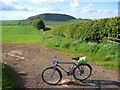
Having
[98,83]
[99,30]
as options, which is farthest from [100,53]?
[99,30]

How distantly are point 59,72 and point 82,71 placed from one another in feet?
2.56

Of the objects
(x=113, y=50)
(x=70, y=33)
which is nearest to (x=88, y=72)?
(x=113, y=50)

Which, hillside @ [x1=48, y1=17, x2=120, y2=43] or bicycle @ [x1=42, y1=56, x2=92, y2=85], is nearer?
bicycle @ [x1=42, y1=56, x2=92, y2=85]

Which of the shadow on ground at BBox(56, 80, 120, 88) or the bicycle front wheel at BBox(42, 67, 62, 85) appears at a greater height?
the bicycle front wheel at BBox(42, 67, 62, 85)

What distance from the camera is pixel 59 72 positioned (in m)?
4.69

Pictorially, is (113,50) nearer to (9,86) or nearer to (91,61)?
(91,61)

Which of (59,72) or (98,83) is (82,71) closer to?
(98,83)

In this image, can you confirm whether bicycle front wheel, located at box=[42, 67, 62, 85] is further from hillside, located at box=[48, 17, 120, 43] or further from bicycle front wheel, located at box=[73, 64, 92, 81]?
hillside, located at box=[48, 17, 120, 43]

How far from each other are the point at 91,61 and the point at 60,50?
10.2 feet

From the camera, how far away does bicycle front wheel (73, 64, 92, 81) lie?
491cm

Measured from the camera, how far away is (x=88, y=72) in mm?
5086

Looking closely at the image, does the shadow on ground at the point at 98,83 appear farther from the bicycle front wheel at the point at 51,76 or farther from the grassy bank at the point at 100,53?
the grassy bank at the point at 100,53

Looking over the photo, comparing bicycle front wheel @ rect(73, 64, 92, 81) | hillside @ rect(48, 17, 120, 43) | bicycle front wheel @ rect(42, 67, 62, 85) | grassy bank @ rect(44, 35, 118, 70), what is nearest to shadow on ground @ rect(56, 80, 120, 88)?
bicycle front wheel @ rect(73, 64, 92, 81)

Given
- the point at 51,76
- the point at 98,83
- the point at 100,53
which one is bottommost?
the point at 98,83
